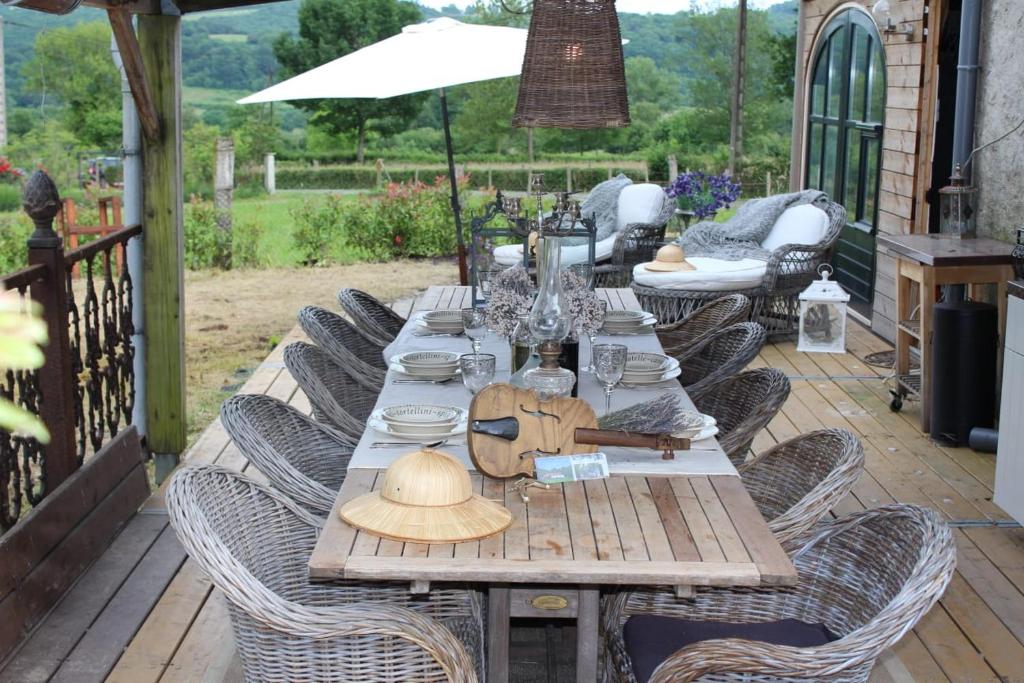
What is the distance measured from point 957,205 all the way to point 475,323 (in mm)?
2970

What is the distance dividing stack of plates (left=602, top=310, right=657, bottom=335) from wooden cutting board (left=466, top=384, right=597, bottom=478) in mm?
1754

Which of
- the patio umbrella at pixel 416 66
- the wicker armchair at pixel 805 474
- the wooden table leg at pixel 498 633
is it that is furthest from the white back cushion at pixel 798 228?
the wooden table leg at pixel 498 633

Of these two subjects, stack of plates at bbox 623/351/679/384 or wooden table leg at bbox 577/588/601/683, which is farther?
stack of plates at bbox 623/351/679/384

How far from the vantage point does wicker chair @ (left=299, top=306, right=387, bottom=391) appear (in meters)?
3.92

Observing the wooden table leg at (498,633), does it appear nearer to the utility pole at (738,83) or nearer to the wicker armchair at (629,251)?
the wicker armchair at (629,251)

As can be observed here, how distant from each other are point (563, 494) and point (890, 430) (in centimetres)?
351

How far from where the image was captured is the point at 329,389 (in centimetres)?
389

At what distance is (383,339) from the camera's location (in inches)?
185

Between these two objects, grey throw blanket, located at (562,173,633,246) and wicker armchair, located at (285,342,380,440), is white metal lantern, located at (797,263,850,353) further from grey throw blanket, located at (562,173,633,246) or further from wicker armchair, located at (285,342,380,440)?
wicker armchair, located at (285,342,380,440)

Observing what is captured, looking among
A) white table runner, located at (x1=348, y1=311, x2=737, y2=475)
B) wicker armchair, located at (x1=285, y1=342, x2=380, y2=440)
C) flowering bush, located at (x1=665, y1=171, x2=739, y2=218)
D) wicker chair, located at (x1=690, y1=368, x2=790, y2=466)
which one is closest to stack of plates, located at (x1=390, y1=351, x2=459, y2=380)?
white table runner, located at (x1=348, y1=311, x2=737, y2=475)

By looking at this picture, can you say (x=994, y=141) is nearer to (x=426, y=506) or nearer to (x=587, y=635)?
(x=587, y=635)

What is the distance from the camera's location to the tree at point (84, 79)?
757 inches

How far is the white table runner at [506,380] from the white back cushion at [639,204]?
424 centimetres

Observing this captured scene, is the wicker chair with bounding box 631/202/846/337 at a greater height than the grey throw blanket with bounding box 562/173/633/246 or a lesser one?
lesser
